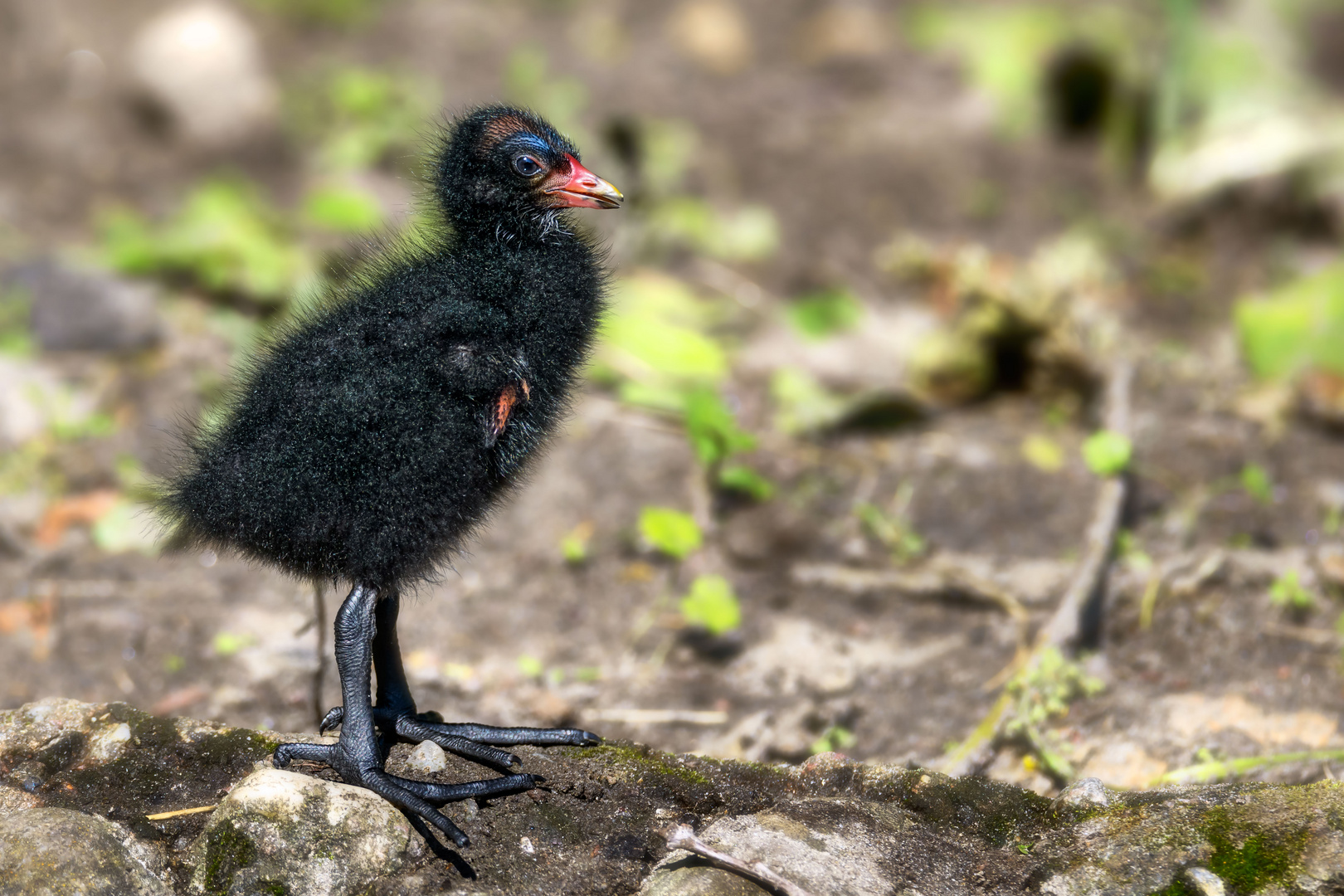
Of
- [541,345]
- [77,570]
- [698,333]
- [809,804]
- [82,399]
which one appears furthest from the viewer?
[698,333]

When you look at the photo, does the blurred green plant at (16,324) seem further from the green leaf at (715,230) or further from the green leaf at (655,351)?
the green leaf at (715,230)

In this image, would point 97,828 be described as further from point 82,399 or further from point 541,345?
point 82,399

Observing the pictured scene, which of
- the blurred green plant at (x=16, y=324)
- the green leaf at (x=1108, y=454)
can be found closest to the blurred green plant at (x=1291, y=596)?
the green leaf at (x=1108, y=454)

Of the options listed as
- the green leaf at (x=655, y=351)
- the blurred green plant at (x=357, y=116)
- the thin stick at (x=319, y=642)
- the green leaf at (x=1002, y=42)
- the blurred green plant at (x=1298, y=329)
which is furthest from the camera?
the green leaf at (x=1002, y=42)

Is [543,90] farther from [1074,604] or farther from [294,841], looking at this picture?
[294,841]

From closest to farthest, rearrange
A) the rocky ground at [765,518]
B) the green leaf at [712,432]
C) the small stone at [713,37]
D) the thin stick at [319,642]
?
the rocky ground at [765,518] < the thin stick at [319,642] < the green leaf at [712,432] < the small stone at [713,37]

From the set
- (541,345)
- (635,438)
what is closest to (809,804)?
(541,345)
